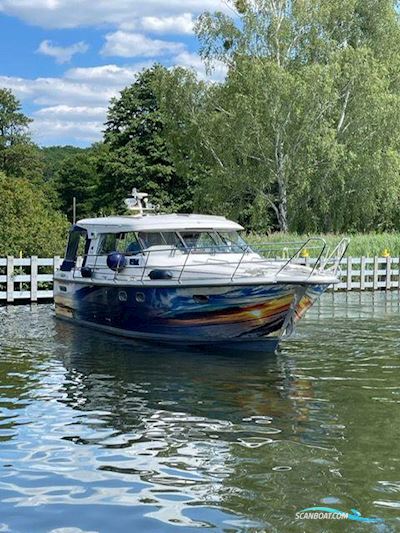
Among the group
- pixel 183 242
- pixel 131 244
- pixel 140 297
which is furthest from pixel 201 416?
pixel 131 244

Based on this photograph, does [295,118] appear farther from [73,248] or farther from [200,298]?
[200,298]

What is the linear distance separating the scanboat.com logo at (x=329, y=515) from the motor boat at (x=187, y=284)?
7611 millimetres

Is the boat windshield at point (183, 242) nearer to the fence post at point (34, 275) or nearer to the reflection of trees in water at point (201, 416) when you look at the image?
the reflection of trees in water at point (201, 416)

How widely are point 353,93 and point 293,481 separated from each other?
113ft

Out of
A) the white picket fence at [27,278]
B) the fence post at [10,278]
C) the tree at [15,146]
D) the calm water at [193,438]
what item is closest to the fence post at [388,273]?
the white picket fence at [27,278]

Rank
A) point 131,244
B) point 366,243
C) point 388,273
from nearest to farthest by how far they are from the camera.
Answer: point 131,244, point 388,273, point 366,243

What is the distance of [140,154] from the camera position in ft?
180

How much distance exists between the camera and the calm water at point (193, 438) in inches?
266

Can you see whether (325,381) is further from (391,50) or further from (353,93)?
(391,50)

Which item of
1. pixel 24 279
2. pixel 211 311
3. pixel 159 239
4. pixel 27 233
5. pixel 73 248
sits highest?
pixel 27 233

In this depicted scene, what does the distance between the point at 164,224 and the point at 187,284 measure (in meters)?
2.18

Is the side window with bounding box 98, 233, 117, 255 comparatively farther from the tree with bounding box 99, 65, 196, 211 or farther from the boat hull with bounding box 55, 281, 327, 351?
the tree with bounding box 99, 65, 196, 211

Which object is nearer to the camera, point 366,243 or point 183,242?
point 183,242

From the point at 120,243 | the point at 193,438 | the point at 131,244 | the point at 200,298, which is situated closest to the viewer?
the point at 193,438
